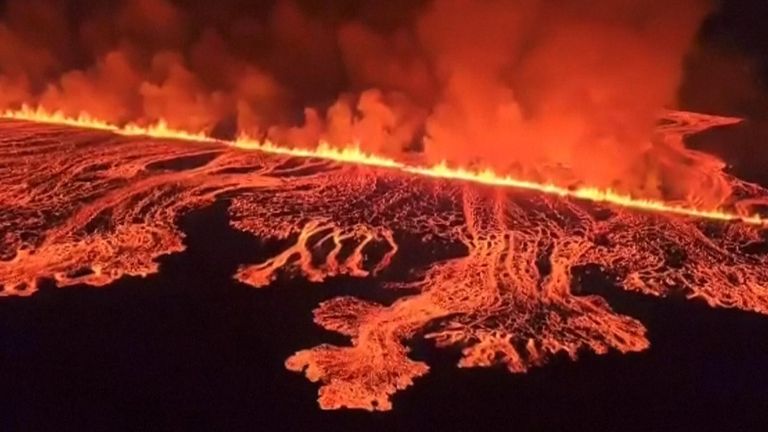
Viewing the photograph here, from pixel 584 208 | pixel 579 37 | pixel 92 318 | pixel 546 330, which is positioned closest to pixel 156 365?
pixel 92 318

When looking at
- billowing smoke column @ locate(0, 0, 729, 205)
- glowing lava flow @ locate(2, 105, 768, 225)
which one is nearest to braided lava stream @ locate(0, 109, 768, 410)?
glowing lava flow @ locate(2, 105, 768, 225)

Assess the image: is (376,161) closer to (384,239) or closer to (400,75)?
(400,75)

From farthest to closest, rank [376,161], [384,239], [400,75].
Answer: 1. [400,75]
2. [376,161]
3. [384,239]

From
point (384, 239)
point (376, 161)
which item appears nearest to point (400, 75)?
point (376, 161)

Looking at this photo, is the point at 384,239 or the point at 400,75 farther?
the point at 400,75

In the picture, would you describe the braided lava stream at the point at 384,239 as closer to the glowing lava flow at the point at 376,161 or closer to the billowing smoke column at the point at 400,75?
the glowing lava flow at the point at 376,161

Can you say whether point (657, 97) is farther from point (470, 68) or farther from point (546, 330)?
point (546, 330)

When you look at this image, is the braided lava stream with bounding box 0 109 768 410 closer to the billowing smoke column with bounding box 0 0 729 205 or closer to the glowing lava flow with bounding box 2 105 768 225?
the glowing lava flow with bounding box 2 105 768 225

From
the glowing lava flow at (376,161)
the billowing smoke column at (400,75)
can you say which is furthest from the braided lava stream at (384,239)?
the billowing smoke column at (400,75)
